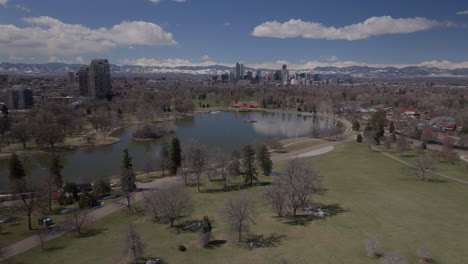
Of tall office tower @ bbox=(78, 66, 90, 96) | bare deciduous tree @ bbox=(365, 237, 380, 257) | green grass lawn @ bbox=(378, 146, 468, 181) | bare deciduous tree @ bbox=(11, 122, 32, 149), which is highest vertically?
tall office tower @ bbox=(78, 66, 90, 96)

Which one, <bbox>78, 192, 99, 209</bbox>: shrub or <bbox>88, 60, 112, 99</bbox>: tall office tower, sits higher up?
<bbox>88, 60, 112, 99</bbox>: tall office tower

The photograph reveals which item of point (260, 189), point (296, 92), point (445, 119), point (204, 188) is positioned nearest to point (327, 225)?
point (260, 189)

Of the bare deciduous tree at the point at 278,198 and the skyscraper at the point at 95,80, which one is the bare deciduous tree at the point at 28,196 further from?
the skyscraper at the point at 95,80

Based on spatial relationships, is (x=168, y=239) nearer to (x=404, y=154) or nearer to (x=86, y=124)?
(x=404, y=154)

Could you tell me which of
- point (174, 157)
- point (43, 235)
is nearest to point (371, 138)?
point (174, 157)

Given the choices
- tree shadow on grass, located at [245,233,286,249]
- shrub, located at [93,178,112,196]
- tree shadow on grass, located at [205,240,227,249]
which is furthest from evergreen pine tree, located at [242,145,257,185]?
shrub, located at [93,178,112,196]

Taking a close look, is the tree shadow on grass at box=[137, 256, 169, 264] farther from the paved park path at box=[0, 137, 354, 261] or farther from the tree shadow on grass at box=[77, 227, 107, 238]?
the paved park path at box=[0, 137, 354, 261]

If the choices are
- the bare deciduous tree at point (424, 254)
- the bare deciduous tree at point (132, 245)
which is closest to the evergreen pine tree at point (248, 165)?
the bare deciduous tree at point (132, 245)
